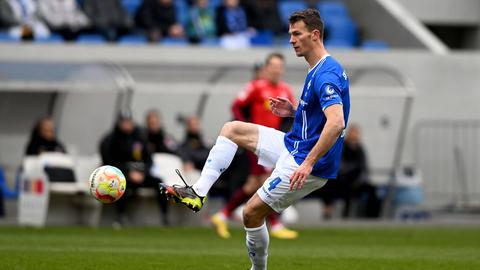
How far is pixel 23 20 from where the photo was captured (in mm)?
20156

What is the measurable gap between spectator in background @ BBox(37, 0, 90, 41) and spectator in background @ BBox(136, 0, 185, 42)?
1150mm

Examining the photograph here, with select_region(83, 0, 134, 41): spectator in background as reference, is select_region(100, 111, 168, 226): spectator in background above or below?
below

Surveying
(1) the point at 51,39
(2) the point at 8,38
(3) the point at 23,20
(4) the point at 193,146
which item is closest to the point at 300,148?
(4) the point at 193,146

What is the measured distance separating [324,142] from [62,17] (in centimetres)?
1291

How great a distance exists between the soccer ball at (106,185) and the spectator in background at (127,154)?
8307 millimetres

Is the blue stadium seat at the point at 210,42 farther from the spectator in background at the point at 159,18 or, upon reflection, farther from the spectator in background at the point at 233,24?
the spectator in background at the point at 159,18

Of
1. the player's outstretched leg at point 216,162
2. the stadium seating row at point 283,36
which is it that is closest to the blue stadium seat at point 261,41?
the stadium seating row at point 283,36

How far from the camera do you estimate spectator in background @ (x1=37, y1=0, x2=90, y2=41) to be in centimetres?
2039

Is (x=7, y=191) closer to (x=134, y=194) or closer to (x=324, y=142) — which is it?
(x=134, y=194)

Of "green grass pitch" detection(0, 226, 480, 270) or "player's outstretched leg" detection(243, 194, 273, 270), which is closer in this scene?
"player's outstretched leg" detection(243, 194, 273, 270)

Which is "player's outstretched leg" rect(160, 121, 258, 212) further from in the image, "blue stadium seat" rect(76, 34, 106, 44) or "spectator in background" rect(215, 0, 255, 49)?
"spectator in background" rect(215, 0, 255, 49)

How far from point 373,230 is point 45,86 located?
569cm

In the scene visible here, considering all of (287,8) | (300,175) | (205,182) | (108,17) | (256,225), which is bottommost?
(287,8)

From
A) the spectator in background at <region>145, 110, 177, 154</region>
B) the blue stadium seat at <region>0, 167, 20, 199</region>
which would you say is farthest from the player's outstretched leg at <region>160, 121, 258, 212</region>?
the blue stadium seat at <region>0, 167, 20, 199</region>
